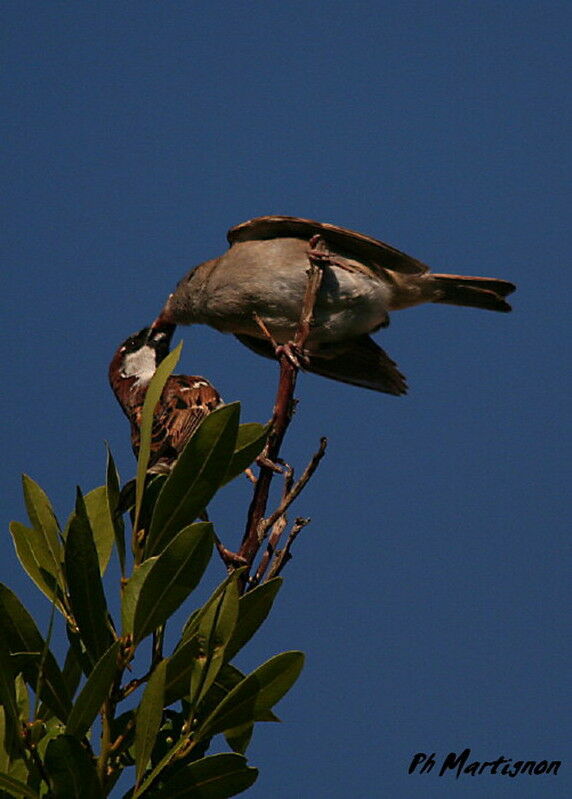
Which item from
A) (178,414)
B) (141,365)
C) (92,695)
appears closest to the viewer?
(92,695)

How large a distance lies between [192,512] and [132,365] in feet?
12.4

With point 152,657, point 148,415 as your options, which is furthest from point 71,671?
point 148,415

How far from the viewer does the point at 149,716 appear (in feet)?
4.37

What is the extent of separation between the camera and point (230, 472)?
5.47ft

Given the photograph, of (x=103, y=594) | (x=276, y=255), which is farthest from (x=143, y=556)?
(x=276, y=255)

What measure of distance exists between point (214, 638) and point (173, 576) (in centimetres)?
10

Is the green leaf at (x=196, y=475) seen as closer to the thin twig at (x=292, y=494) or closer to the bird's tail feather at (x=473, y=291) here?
the thin twig at (x=292, y=494)

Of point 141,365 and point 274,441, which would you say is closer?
point 274,441

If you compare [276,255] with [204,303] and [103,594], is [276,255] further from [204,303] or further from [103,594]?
[103,594]

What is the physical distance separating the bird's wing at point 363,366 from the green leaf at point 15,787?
11.9ft

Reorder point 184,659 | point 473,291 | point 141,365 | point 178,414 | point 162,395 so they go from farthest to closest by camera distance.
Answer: point 141,365
point 473,291
point 162,395
point 178,414
point 184,659

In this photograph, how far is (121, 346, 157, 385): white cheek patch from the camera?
5090 mm

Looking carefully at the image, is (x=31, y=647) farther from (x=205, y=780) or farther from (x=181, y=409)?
(x=181, y=409)

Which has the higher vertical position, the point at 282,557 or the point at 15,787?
the point at 282,557
